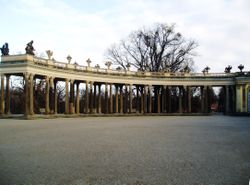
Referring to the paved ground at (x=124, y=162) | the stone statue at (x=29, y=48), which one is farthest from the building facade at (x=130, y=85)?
the paved ground at (x=124, y=162)

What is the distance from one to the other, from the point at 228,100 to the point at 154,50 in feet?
64.4

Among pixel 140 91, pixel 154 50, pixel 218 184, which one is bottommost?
pixel 218 184

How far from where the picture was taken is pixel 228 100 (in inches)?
2591

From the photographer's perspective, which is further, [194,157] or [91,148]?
[91,148]

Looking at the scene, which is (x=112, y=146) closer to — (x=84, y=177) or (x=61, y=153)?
(x=61, y=153)

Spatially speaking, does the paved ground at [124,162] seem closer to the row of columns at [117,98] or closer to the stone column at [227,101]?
the row of columns at [117,98]

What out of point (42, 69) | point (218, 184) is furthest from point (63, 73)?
point (218, 184)

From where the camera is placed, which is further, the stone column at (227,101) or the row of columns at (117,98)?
the stone column at (227,101)

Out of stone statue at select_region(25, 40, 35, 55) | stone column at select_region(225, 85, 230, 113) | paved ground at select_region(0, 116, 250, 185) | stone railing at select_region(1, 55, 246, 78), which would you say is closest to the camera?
paved ground at select_region(0, 116, 250, 185)

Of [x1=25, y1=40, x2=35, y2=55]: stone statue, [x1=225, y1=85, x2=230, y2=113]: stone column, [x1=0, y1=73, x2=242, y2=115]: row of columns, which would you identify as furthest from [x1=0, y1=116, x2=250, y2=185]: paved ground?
[x1=225, y1=85, x2=230, y2=113]: stone column

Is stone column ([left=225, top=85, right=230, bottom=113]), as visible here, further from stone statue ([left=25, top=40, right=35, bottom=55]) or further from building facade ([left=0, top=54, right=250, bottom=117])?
stone statue ([left=25, top=40, right=35, bottom=55])

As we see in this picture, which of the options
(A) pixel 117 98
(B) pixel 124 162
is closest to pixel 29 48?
(A) pixel 117 98

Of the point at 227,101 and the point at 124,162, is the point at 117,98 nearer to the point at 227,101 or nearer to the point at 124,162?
the point at 227,101

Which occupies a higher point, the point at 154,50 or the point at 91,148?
the point at 154,50
